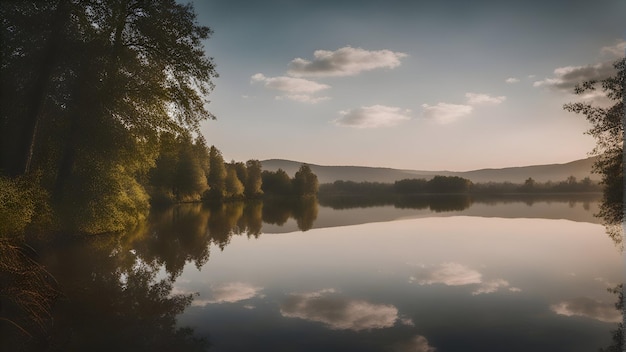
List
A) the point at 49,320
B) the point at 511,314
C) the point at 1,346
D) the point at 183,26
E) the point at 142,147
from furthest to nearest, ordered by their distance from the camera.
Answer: the point at 142,147 < the point at 183,26 < the point at 511,314 < the point at 49,320 < the point at 1,346

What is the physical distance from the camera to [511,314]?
9047 millimetres

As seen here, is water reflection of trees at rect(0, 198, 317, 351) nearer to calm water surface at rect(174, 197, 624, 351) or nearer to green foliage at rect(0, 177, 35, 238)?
calm water surface at rect(174, 197, 624, 351)

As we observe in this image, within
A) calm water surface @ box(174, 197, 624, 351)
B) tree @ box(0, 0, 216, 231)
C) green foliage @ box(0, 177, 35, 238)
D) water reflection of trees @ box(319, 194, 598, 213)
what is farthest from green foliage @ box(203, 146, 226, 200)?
green foliage @ box(0, 177, 35, 238)

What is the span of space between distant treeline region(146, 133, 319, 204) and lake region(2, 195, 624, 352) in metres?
8.98

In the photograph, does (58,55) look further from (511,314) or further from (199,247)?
(511,314)

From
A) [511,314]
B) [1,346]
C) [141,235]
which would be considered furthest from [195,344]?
[141,235]

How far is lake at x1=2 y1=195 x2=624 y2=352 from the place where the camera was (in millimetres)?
7492

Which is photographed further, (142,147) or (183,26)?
(142,147)

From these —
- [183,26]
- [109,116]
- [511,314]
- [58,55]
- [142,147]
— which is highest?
[183,26]

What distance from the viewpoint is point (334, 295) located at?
10.4m

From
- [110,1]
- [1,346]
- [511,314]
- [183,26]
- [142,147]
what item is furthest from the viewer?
[142,147]

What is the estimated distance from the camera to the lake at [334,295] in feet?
24.6

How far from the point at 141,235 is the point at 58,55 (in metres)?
10.9

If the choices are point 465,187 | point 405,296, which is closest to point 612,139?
point 405,296
